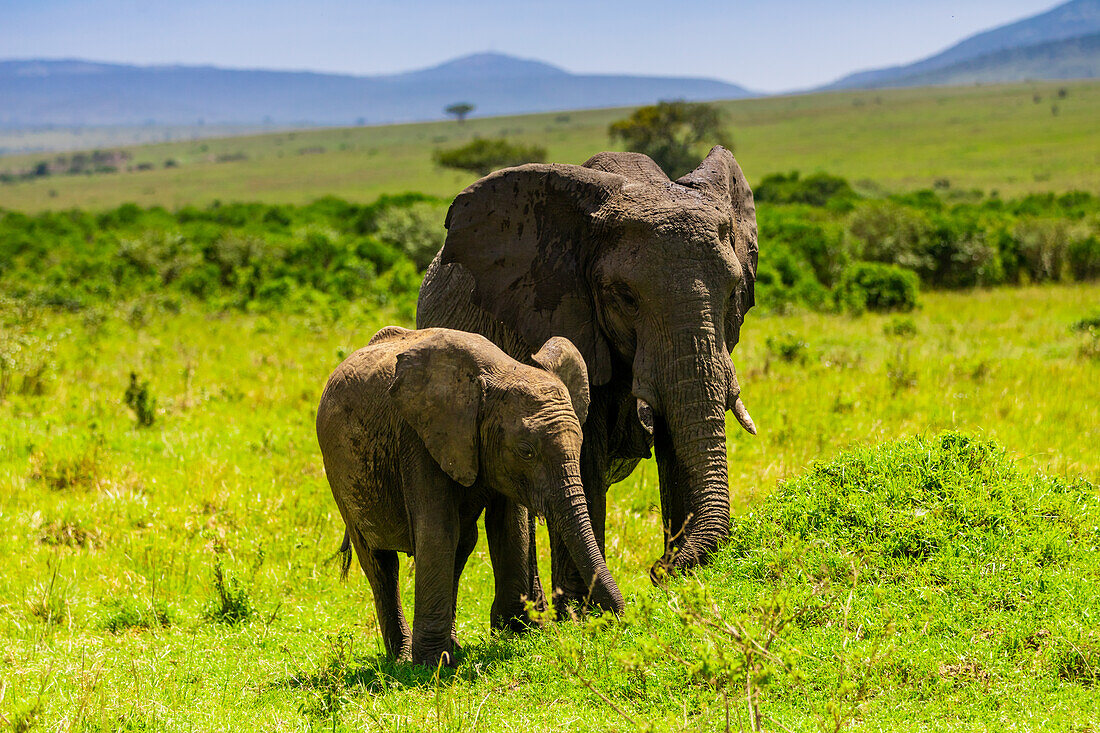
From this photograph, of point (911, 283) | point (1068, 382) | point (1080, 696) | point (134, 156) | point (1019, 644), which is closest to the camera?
point (1080, 696)

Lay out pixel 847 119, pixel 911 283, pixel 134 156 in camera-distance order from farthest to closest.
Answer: pixel 134 156, pixel 847 119, pixel 911 283

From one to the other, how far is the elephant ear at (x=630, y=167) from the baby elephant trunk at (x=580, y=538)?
212cm

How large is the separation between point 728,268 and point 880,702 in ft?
7.67

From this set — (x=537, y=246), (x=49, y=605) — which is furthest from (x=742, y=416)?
(x=49, y=605)

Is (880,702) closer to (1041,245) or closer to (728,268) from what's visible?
(728,268)

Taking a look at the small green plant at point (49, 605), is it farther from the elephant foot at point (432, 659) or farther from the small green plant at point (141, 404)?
the small green plant at point (141, 404)

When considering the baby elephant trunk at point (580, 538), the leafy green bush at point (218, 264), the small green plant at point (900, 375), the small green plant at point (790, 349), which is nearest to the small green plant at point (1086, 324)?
the small green plant at point (900, 375)

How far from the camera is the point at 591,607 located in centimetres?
553

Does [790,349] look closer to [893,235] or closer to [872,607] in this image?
[872,607]

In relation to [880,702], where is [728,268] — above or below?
above

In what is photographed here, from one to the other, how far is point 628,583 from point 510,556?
1581 mm

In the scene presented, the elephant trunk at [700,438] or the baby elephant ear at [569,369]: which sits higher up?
the baby elephant ear at [569,369]

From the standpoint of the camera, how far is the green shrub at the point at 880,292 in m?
21.4

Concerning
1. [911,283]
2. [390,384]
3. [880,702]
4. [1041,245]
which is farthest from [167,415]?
[1041,245]
